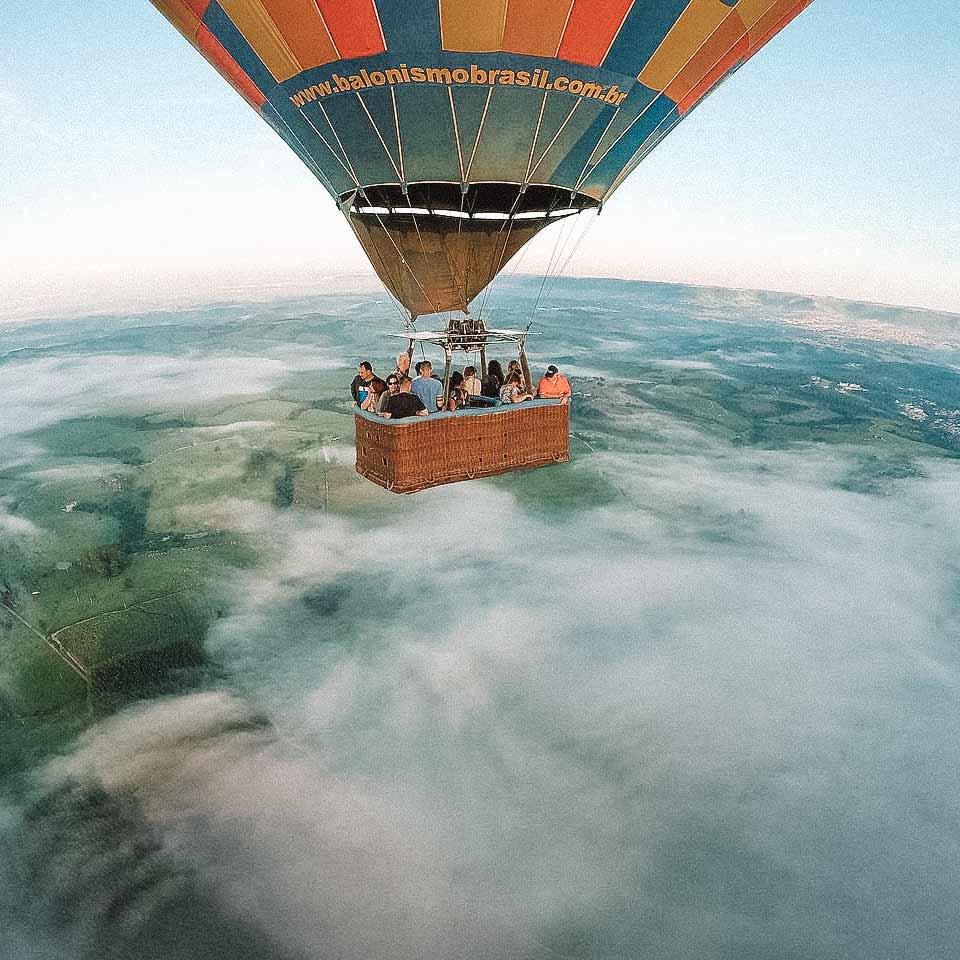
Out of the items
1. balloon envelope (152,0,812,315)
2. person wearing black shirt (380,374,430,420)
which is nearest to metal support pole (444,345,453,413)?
person wearing black shirt (380,374,430,420)

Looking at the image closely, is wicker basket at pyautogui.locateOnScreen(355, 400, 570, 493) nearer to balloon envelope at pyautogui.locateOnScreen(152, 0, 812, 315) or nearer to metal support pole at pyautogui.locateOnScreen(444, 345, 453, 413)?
metal support pole at pyautogui.locateOnScreen(444, 345, 453, 413)

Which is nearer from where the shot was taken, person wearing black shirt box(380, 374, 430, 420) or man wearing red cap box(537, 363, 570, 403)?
person wearing black shirt box(380, 374, 430, 420)

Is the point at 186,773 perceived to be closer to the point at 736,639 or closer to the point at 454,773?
the point at 454,773

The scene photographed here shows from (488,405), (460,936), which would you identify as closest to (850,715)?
(460,936)

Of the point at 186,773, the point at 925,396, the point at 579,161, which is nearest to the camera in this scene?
the point at 579,161

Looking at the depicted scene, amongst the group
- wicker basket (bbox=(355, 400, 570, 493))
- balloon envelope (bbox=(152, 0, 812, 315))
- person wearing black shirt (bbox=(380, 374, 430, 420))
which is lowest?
wicker basket (bbox=(355, 400, 570, 493))

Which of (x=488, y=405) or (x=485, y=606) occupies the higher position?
(x=488, y=405)

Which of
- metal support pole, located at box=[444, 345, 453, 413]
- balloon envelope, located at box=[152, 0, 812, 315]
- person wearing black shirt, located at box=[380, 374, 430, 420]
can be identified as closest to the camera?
balloon envelope, located at box=[152, 0, 812, 315]
